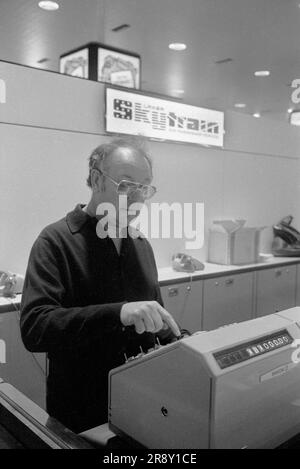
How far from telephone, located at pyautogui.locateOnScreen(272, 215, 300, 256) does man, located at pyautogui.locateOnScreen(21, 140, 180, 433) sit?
3212 mm

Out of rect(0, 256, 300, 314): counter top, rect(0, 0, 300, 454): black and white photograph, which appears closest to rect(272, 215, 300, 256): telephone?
rect(0, 0, 300, 454): black and white photograph

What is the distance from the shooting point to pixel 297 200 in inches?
192

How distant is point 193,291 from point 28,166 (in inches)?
55.6

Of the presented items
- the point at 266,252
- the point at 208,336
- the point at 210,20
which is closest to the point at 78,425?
the point at 208,336

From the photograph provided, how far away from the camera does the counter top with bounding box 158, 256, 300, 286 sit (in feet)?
10.2

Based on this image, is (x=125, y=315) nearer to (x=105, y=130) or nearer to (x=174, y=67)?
(x=105, y=130)

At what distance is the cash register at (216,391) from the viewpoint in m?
0.72

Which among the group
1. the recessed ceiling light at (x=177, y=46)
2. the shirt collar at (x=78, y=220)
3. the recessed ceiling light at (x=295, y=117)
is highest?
the recessed ceiling light at (x=177, y=46)

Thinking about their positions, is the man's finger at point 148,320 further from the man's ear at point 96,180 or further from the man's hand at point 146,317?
the man's ear at point 96,180

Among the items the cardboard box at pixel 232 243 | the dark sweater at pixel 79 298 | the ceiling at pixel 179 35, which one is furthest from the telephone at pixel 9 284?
the ceiling at pixel 179 35

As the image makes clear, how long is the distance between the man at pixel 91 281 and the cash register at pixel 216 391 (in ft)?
1.06

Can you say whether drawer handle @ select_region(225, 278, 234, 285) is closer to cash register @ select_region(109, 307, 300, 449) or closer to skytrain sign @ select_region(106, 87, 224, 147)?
skytrain sign @ select_region(106, 87, 224, 147)

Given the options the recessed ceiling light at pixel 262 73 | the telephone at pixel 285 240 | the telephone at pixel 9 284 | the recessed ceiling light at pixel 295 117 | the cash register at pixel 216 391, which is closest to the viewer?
the cash register at pixel 216 391

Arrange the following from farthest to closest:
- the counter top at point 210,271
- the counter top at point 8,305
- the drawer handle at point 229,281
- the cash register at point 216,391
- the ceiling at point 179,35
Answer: the ceiling at point 179,35 → the drawer handle at point 229,281 → the counter top at point 210,271 → the counter top at point 8,305 → the cash register at point 216,391
